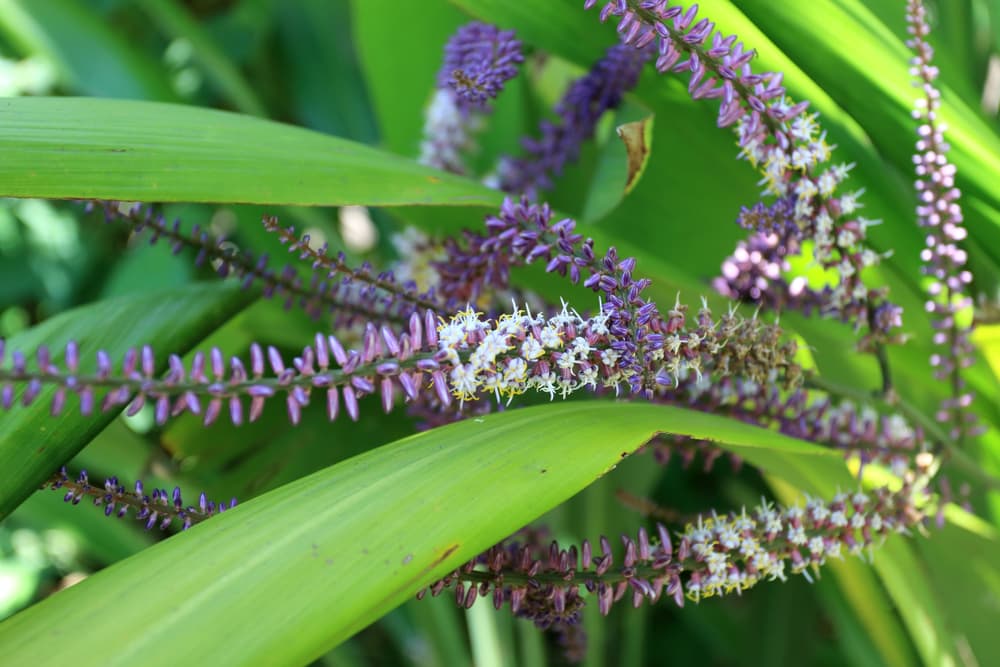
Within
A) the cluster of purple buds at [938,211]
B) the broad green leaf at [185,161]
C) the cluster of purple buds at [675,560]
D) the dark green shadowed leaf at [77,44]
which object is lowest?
the cluster of purple buds at [675,560]

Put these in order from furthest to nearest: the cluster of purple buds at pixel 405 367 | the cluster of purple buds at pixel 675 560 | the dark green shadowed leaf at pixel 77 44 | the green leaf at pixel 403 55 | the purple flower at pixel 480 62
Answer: the dark green shadowed leaf at pixel 77 44, the green leaf at pixel 403 55, the purple flower at pixel 480 62, the cluster of purple buds at pixel 675 560, the cluster of purple buds at pixel 405 367

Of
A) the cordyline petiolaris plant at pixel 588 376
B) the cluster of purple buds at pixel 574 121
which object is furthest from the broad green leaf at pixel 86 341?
the cluster of purple buds at pixel 574 121

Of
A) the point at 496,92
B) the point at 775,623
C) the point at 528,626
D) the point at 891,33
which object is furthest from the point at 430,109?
the point at 775,623

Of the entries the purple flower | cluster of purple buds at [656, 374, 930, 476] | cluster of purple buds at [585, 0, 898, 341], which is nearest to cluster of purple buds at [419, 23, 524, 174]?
the purple flower

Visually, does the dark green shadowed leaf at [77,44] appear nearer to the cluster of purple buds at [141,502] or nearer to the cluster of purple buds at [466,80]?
the cluster of purple buds at [466,80]

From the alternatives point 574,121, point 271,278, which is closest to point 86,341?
point 271,278

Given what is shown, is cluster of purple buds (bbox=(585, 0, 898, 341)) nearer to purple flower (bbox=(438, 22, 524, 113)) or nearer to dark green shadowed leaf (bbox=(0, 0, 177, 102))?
purple flower (bbox=(438, 22, 524, 113))
